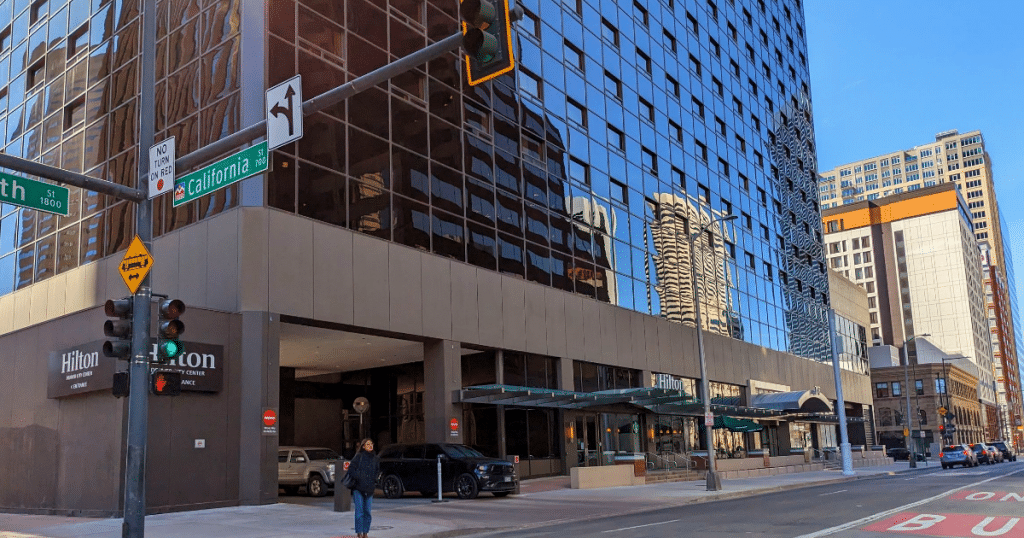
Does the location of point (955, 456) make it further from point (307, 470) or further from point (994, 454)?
point (307, 470)

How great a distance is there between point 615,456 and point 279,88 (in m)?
27.6

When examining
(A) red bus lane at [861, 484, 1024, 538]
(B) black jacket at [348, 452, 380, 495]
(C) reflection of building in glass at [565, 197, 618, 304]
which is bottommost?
(A) red bus lane at [861, 484, 1024, 538]

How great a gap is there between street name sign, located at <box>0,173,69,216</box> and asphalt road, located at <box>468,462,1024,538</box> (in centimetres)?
974

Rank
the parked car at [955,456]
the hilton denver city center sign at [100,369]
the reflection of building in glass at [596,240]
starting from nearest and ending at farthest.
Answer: the hilton denver city center sign at [100,369] → the reflection of building in glass at [596,240] → the parked car at [955,456]

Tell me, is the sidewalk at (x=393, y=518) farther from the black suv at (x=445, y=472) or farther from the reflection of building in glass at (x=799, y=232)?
the reflection of building in glass at (x=799, y=232)

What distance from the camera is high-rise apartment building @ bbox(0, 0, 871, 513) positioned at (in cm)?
2425

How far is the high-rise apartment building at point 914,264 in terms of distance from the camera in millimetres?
147125

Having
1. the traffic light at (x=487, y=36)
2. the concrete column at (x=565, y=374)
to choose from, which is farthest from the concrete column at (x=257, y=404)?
the traffic light at (x=487, y=36)

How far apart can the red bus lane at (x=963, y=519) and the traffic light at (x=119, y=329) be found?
12.4 m

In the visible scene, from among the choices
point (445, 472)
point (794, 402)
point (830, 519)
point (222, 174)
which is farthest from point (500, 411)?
point (794, 402)

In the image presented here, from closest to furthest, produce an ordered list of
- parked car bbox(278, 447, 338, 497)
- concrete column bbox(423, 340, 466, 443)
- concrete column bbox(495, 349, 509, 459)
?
parked car bbox(278, 447, 338, 497), concrete column bbox(423, 340, 466, 443), concrete column bbox(495, 349, 509, 459)

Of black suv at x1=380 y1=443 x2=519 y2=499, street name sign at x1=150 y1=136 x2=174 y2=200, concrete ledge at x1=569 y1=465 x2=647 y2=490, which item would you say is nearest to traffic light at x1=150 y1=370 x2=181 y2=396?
street name sign at x1=150 y1=136 x2=174 y2=200

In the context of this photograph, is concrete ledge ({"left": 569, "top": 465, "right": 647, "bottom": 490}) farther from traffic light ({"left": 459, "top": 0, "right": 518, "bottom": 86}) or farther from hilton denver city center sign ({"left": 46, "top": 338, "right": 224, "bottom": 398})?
traffic light ({"left": 459, "top": 0, "right": 518, "bottom": 86})

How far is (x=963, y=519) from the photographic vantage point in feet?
53.2
